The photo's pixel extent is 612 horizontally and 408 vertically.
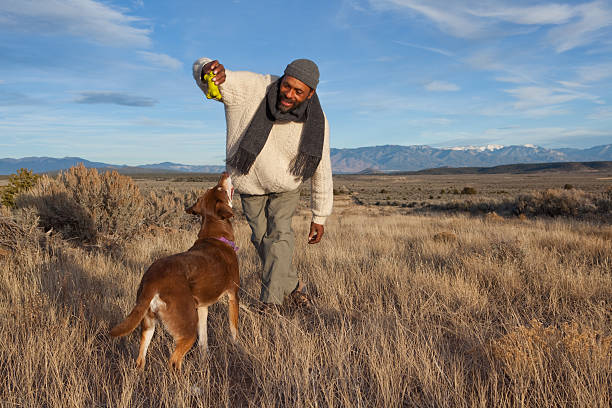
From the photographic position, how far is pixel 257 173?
379 cm

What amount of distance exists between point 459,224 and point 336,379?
998 centimetres

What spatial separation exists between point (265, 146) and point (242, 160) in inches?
11.0

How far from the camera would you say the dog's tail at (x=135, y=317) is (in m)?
2.29

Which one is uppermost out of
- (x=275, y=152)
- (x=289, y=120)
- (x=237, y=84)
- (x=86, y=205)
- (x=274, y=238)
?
(x=237, y=84)

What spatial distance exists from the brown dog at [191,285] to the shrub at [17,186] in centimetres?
720

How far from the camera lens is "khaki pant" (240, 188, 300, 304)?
4.04 m

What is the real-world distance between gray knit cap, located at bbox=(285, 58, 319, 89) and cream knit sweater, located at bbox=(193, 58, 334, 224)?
1.29 ft

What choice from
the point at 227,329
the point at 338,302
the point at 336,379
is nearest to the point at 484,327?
the point at 338,302

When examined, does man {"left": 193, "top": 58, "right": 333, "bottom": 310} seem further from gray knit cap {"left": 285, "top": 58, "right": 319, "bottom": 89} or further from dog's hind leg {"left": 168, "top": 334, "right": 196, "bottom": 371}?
dog's hind leg {"left": 168, "top": 334, "right": 196, "bottom": 371}

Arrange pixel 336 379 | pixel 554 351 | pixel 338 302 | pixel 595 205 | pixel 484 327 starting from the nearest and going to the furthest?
pixel 336 379 → pixel 554 351 → pixel 484 327 → pixel 338 302 → pixel 595 205

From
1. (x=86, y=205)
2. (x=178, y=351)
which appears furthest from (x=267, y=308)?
(x=86, y=205)

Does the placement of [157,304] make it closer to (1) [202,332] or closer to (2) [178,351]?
(2) [178,351]

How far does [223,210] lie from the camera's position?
10.9ft

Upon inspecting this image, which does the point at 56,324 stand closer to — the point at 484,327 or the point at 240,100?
the point at 240,100
